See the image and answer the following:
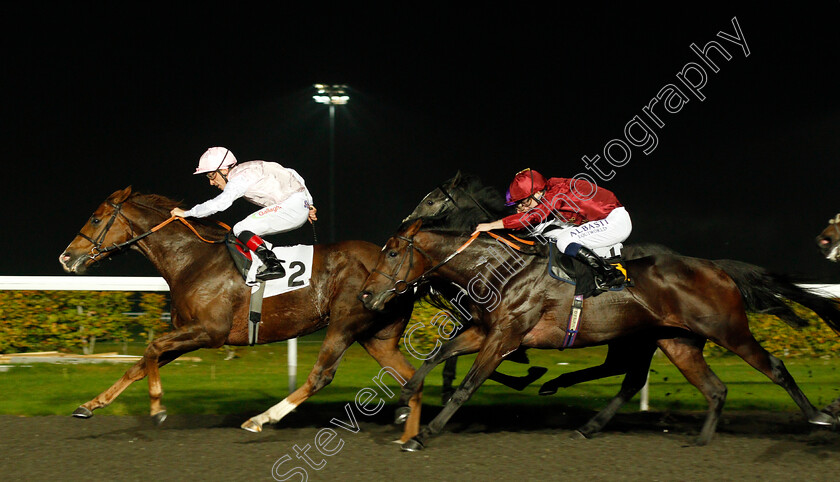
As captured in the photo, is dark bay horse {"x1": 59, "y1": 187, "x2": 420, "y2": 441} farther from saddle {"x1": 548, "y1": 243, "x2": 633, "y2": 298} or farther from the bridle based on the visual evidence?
saddle {"x1": 548, "y1": 243, "x2": 633, "y2": 298}

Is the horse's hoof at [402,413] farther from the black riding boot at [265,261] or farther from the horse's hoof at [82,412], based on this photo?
the horse's hoof at [82,412]

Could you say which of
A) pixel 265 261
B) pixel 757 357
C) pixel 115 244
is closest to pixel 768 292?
pixel 757 357

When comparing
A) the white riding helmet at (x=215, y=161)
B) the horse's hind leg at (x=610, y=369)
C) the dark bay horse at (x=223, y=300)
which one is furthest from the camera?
the horse's hind leg at (x=610, y=369)

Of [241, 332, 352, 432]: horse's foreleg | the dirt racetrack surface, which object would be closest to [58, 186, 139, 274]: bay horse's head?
the dirt racetrack surface

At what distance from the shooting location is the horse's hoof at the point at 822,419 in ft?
14.4

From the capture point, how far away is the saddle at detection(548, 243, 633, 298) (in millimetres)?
4438

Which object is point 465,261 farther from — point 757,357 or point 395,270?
point 757,357

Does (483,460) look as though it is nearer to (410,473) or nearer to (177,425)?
(410,473)

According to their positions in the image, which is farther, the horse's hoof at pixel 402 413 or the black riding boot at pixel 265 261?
the black riding boot at pixel 265 261

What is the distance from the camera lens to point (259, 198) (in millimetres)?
4859

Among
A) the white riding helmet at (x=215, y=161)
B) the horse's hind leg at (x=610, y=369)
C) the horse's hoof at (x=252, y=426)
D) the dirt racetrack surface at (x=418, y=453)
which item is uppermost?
the white riding helmet at (x=215, y=161)

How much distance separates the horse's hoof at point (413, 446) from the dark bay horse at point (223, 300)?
0.25 metres

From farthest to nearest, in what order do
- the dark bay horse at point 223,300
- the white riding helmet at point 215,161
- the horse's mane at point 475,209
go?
the horse's mane at point 475,209 → the white riding helmet at point 215,161 → the dark bay horse at point 223,300

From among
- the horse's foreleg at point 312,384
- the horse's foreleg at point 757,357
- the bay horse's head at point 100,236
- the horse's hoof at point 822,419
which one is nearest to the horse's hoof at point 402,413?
the horse's foreleg at point 312,384
